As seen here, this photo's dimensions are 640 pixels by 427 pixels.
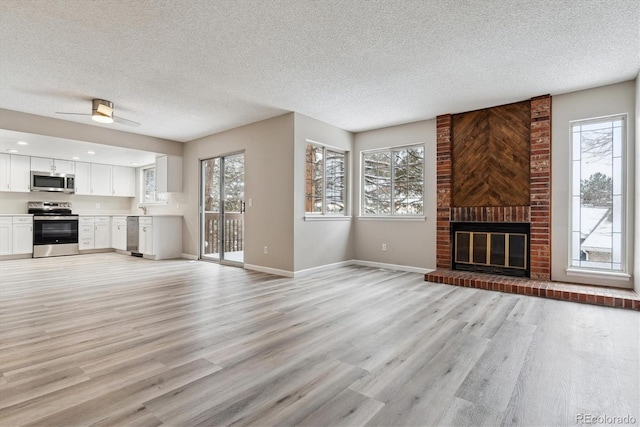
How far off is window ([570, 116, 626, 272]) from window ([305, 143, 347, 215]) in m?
3.41

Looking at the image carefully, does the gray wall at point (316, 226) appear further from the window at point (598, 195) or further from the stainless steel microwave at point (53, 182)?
the stainless steel microwave at point (53, 182)

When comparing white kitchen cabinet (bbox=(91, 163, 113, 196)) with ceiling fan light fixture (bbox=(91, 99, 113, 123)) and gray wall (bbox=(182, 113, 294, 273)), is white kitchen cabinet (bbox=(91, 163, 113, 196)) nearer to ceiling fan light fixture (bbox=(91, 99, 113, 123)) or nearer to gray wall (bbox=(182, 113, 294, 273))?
gray wall (bbox=(182, 113, 294, 273))

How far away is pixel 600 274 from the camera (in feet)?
12.7

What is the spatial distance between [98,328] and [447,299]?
3.44 metres

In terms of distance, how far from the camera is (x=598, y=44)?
9.49 feet

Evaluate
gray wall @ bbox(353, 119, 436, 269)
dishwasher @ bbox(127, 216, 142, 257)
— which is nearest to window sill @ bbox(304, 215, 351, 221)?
gray wall @ bbox(353, 119, 436, 269)

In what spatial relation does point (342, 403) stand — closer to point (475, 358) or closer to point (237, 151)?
point (475, 358)

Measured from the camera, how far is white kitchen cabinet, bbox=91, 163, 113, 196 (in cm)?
786

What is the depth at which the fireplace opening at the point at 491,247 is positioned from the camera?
4.43 metres

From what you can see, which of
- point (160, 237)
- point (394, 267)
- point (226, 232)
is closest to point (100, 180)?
point (160, 237)

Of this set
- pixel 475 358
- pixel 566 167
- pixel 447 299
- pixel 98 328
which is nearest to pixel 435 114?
pixel 566 167

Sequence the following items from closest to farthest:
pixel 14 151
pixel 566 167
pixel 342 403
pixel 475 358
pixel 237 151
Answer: pixel 342 403 → pixel 475 358 → pixel 566 167 → pixel 237 151 → pixel 14 151

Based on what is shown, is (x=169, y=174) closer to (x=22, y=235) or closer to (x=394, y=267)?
(x=22, y=235)

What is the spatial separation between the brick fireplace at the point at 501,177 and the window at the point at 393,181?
0.44m
